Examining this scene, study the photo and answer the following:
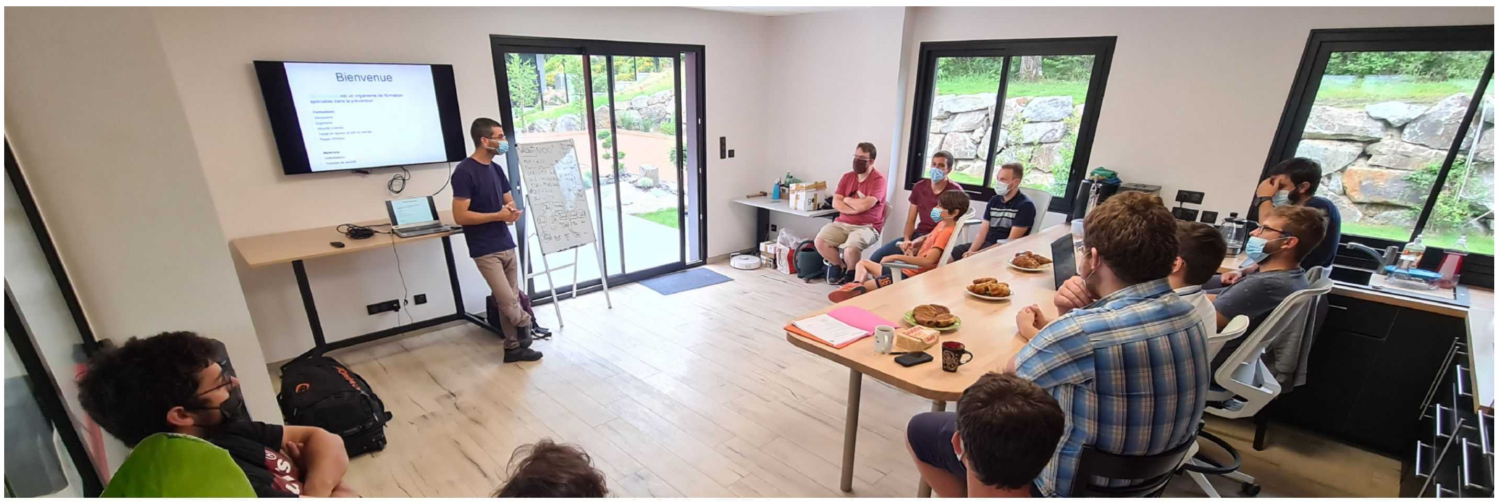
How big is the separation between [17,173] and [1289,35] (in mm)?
5418

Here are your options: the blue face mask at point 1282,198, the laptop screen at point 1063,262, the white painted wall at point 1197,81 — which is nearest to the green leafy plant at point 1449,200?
the white painted wall at point 1197,81

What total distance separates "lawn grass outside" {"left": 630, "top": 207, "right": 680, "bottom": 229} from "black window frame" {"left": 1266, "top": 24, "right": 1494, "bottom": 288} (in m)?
4.10

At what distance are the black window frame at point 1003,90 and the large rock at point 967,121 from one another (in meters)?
0.08

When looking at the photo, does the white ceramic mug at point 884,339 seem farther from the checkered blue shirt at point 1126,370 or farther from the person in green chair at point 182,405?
the person in green chair at point 182,405

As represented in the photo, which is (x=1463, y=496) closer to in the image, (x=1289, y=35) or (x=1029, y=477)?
(x=1029, y=477)

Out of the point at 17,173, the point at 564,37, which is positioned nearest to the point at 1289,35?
the point at 564,37

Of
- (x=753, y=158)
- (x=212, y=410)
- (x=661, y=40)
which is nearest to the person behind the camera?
(x=212, y=410)

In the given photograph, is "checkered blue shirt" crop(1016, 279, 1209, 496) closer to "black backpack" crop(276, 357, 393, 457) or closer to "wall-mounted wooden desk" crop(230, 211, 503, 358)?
"black backpack" crop(276, 357, 393, 457)

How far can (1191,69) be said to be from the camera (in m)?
3.53

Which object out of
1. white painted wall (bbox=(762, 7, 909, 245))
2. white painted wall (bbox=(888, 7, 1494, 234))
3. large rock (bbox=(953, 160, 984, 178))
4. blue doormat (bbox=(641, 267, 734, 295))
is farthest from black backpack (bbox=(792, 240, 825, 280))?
white painted wall (bbox=(888, 7, 1494, 234))

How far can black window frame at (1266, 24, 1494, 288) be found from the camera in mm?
2838

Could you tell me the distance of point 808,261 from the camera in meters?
4.93

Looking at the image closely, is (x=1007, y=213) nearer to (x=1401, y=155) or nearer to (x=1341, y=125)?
(x=1341, y=125)

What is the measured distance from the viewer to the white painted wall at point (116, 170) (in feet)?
5.42
